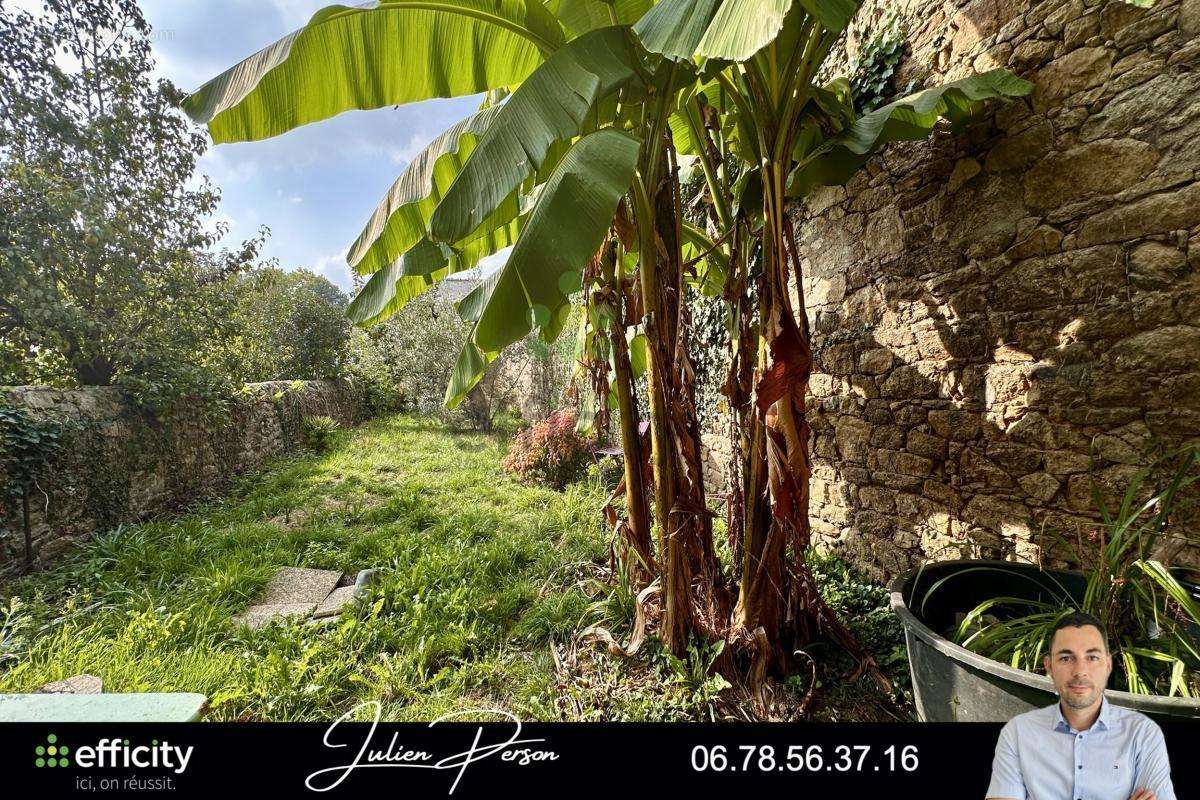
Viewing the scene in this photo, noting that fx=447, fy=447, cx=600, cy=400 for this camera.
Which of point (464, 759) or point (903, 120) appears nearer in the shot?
point (464, 759)

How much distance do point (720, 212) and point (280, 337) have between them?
429 inches

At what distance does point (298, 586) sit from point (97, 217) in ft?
13.3

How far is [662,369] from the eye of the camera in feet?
6.76

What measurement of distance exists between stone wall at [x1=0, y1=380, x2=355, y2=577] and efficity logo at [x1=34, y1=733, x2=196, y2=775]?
314 cm

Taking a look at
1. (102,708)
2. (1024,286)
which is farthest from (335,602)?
(1024,286)

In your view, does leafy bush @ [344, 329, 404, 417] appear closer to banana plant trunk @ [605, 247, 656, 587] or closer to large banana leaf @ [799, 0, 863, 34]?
banana plant trunk @ [605, 247, 656, 587]

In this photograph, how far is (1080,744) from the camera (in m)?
0.94

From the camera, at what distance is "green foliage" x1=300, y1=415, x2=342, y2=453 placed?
7684mm

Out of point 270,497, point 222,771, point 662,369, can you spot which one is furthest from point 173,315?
point 662,369

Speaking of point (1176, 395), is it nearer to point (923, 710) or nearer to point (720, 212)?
point (923, 710)

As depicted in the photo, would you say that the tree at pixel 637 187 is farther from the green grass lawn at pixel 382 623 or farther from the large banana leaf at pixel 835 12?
the green grass lawn at pixel 382 623

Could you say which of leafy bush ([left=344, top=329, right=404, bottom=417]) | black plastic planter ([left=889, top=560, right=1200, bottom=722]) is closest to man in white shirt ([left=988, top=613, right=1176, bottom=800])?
black plastic planter ([left=889, top=560, right=1200, bottom=722])

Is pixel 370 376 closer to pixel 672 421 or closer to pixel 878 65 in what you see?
pixel 672 421
